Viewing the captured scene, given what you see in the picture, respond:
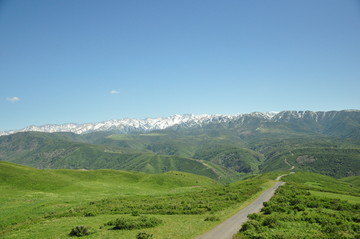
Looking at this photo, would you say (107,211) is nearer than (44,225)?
No

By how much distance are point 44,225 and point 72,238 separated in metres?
10.9

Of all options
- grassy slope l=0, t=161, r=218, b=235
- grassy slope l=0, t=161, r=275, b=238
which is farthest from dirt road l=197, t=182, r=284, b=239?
grassy slope l=0, t=161, r=218, b=235

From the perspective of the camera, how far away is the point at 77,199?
65812 mm

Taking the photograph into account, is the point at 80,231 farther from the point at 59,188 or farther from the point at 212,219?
the point at 59,188

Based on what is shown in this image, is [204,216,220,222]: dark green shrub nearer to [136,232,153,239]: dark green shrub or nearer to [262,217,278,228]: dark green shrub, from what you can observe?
[262,217,278,228]: dark green shrub

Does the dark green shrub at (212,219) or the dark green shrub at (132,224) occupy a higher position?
the dark green shrub at (132,224)

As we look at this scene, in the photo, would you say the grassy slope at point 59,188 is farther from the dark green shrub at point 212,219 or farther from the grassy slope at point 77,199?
the dark green shrub at point 212,219

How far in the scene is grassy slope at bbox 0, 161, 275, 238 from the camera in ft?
114

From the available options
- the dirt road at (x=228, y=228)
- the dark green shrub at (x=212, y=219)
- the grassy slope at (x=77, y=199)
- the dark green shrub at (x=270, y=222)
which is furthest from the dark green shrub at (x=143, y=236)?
the dark green shrub at (x=270, y=222)

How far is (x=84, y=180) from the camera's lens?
102625mm

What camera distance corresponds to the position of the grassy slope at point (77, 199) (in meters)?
34.6

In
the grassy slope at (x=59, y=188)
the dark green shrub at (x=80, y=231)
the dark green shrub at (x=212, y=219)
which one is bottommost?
the grassy slope at (x=59, y=188)

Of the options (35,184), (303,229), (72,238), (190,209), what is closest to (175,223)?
(190,209)

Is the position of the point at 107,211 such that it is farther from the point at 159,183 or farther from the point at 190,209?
the point at 159,183
